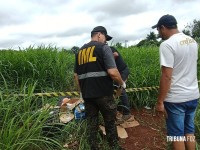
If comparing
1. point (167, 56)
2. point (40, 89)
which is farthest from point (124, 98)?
point (167, 56)

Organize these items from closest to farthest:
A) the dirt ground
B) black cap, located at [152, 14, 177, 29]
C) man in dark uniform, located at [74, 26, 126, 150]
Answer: black cap, located at [152, 14, 177, 29], man in dark uniform, located at [74, 26, 126, 150], the dirt ground

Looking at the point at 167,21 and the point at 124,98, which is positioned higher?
the point at 167,21

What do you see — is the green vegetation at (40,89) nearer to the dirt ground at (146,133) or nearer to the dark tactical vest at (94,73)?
the dirt ground at (146,133)

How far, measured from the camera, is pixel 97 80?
13.7 feet

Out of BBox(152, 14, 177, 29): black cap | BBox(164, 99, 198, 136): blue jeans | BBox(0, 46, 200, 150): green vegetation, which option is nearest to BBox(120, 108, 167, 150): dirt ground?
BBox(0, 46, 200, 150): green vegetation

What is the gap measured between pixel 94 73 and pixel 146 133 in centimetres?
184

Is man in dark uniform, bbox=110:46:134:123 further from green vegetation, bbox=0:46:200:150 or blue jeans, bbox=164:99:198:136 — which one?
blue jeans, bbox=164:99:198:136

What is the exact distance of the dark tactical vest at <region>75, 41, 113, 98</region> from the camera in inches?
164

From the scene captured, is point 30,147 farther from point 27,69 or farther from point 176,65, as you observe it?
point 27,69

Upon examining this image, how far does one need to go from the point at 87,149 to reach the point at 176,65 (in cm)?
179

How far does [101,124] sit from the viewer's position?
5.23 metres

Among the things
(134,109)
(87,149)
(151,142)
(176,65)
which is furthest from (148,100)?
(176,65)

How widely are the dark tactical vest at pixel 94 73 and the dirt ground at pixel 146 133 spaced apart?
1.18 m

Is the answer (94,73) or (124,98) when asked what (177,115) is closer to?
(94,73)
